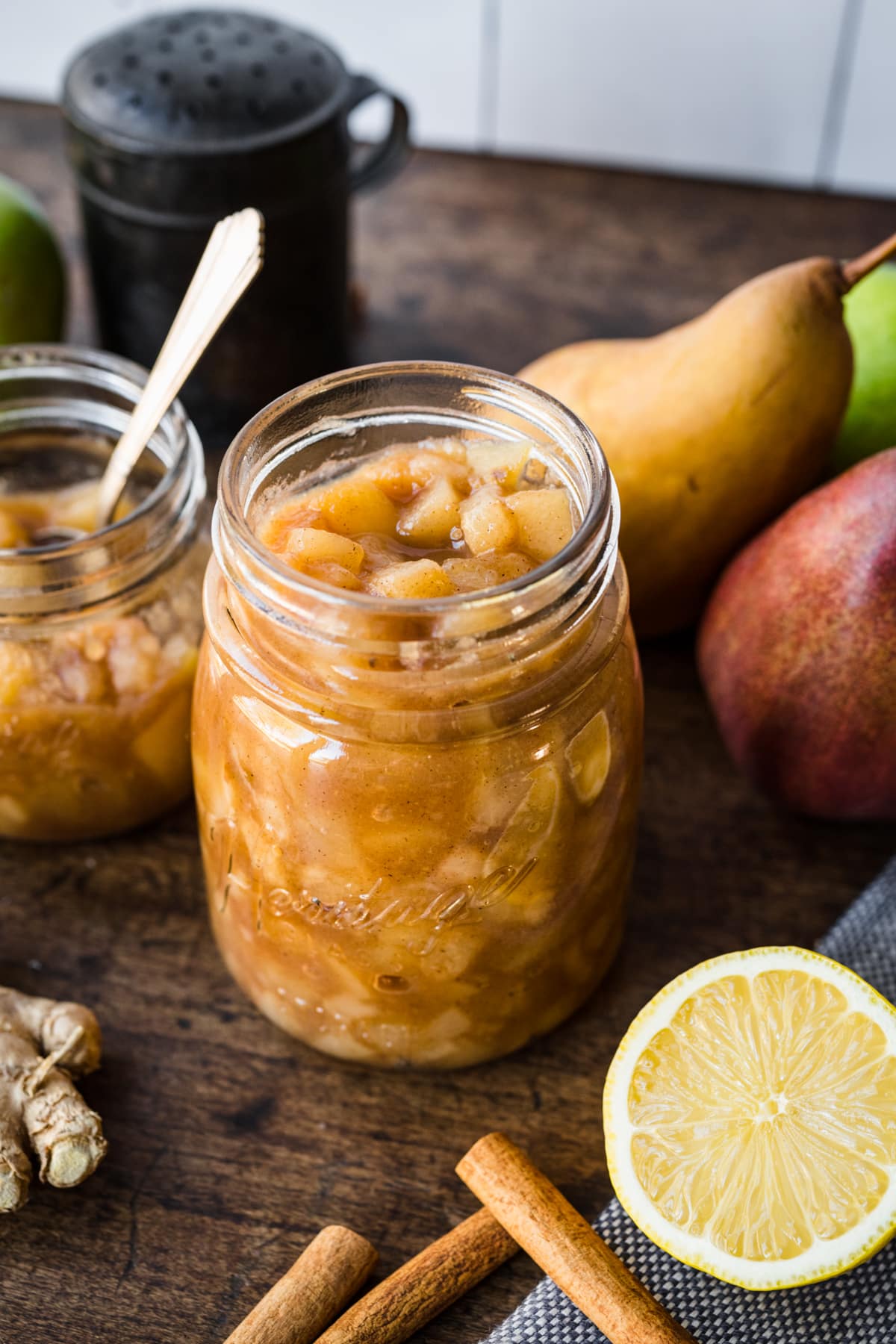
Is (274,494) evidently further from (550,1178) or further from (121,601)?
(550,1178)

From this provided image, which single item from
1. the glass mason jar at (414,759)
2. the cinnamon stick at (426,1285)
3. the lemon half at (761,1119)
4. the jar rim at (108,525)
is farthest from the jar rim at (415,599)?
the cinnamon stick at (426,1285)

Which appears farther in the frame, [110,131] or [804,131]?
[804,131]

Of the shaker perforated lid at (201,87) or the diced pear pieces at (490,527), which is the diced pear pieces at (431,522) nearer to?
the diced pear pieces at (490,527)

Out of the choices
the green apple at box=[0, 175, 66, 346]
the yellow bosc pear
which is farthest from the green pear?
the green apple at box=[0, 175, 66, 346]

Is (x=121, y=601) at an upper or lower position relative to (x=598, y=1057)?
upper

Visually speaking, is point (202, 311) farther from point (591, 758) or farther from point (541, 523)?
→ point (591, 758)

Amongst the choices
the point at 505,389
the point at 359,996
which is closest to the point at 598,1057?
the point at 359,996

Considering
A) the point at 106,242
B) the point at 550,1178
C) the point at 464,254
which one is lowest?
the point at 550,1178
